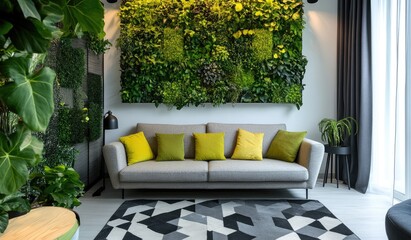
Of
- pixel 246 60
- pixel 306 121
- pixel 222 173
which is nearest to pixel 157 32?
pixel 246 60

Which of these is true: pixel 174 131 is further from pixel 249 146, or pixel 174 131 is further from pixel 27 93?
pixel 27 93

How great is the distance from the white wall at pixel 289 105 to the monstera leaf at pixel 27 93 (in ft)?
11.0

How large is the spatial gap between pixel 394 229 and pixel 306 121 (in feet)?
8.89

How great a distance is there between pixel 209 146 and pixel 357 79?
2108mm

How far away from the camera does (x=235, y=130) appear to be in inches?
165

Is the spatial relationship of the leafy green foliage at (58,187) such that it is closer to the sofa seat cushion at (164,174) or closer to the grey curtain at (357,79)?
the sofa seat cushion at (164,174)

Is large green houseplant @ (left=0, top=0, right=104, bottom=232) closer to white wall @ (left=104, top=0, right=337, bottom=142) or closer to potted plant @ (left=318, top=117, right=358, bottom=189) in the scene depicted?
white wall @ (left=104, top=0, right=337, bottom=142)

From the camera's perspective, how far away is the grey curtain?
384 centimetres

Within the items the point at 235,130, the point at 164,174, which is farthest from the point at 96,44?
the point at 235,130

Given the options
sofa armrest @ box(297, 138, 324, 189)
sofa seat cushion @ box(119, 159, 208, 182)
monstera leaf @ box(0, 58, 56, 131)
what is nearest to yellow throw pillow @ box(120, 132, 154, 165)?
sofa seat cushion @ box(119, 159, 208, 182)

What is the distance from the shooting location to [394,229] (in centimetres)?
190

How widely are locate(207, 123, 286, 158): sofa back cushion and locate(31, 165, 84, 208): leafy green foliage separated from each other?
2.37m

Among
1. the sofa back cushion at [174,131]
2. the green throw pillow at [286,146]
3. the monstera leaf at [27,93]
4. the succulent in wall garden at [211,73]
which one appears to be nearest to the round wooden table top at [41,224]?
the monstera leaf at [27,93]

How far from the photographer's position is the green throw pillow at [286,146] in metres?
3.80
